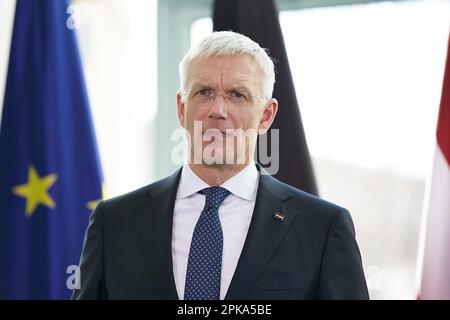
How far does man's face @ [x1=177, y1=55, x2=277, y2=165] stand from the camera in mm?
1356

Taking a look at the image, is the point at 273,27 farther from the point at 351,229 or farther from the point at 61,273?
the point at 61,273

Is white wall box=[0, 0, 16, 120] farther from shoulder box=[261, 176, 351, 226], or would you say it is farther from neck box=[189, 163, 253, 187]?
shoulder box=[261, 176, 351, 226]

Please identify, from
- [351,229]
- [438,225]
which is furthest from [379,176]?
[351,229]

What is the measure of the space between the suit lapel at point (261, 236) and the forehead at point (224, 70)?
0.81 feet

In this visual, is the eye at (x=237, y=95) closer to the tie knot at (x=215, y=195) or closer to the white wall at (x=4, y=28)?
the tie knot at (x=215, y=195)

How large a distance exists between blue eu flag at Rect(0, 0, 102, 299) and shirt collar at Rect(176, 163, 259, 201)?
0.77 metres

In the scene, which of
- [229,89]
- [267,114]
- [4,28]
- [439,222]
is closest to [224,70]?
[229,89]

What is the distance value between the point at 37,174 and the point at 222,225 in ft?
3.12

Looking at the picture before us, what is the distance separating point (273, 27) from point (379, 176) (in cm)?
68

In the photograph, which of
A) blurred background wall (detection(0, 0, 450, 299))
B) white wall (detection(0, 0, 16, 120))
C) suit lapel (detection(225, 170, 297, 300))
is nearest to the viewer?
suit lapel (detection(225, 170, 297, 300))

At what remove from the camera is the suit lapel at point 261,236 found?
4.05 feet

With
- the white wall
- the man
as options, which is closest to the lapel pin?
the man

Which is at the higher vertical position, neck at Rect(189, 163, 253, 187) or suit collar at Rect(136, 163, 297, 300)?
neck at Rect(189, 163, 253, 187)
